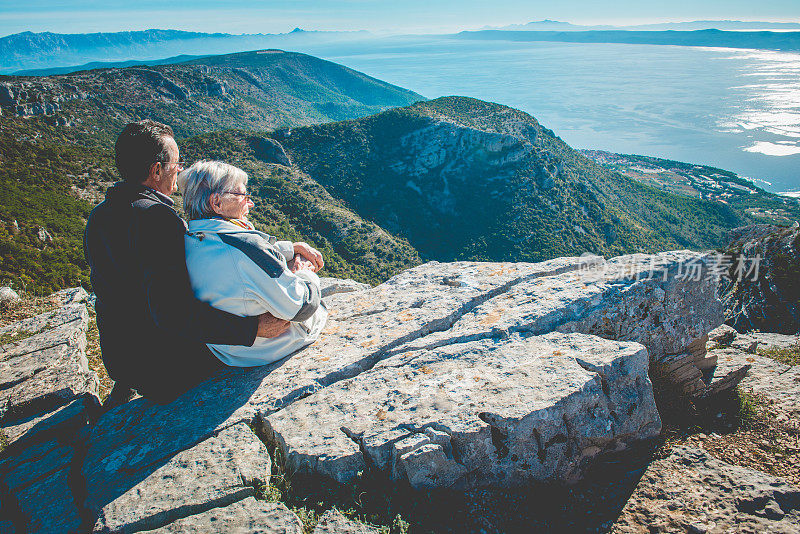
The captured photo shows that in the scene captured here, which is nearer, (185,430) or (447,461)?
(447,461)

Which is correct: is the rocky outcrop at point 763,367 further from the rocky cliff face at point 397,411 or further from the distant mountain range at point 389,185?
the distant mountain range at point 389,185

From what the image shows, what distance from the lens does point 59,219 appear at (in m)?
28.3

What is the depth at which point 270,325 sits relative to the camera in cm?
369

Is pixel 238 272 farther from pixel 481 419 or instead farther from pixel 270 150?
pixel 270 150

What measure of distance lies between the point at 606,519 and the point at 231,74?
732 ft

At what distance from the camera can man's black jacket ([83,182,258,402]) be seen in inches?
116

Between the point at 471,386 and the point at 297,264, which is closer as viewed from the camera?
the point at 471,386

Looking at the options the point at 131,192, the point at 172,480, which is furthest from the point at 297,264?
the point at 172,480

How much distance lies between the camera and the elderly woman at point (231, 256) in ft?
10.1

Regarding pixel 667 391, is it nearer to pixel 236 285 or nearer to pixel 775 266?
pixel 236 285

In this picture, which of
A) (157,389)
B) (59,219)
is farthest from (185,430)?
(59,219)

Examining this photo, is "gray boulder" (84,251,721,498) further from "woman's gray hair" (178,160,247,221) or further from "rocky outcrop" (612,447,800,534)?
"woman's gray hair" (178,160,247,221)

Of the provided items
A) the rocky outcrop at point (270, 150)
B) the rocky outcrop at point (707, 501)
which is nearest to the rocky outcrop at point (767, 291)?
the rocky outcrop at point (707, 501)

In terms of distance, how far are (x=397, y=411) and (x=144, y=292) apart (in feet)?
7.49
